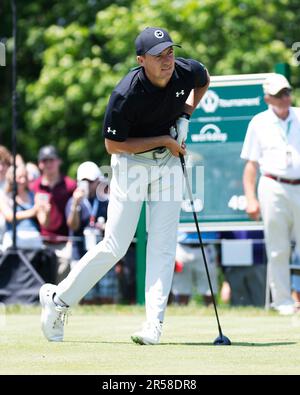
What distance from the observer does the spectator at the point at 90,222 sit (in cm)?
1486

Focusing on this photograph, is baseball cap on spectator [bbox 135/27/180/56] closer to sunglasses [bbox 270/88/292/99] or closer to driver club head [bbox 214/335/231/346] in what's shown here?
driver club head [bbox 214/335/231/346]

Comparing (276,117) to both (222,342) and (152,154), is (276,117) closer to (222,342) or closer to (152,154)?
(152,154)

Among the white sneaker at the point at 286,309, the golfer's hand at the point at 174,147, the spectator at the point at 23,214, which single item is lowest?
the white sneaker at the point at 286,309

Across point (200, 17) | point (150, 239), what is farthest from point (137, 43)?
point (200, 17)

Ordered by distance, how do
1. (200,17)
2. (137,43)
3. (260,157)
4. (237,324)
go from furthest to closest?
(200,17) → (260,157) → (237,324) → (137,43)

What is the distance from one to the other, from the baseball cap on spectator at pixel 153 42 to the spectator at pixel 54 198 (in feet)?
21.8

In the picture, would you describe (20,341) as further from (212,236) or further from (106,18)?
(106,18)

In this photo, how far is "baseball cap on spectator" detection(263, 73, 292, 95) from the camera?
12250 mm

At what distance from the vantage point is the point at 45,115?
26578mm

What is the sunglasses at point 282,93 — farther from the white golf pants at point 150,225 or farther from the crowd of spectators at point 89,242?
the white golf pants at point 150,225

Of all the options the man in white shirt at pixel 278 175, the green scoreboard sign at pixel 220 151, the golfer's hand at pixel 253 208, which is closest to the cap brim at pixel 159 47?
the man in white shirt at pixel 278 175

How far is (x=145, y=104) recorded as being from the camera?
8.32 metres
